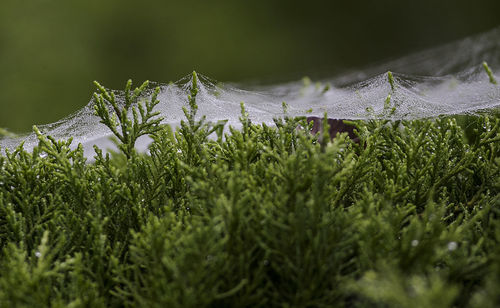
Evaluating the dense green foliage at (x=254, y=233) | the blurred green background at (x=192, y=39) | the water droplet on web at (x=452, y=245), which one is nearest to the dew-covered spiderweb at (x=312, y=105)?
the dense green foliage at (x=254, y=233)

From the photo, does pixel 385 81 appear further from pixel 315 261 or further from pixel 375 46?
pixel 375 46

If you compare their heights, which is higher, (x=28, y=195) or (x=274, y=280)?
(x=28, y=195)

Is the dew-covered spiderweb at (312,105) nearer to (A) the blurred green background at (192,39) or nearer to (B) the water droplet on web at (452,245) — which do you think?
(B) the water droplet on web at (452,245)

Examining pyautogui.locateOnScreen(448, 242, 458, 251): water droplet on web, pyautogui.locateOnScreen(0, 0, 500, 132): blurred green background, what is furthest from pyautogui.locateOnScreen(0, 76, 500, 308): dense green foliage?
pyautogui.locateOnScreen(0, 0, 500, 132): blurred green background

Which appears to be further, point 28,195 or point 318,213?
point 28,195

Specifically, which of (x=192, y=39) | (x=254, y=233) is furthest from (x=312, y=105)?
(x=192, y=39)

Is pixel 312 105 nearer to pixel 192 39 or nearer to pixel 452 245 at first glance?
pixel 452 245

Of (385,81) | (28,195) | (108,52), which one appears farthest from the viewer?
(108,52)

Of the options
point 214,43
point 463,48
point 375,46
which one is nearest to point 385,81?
point 463,48
